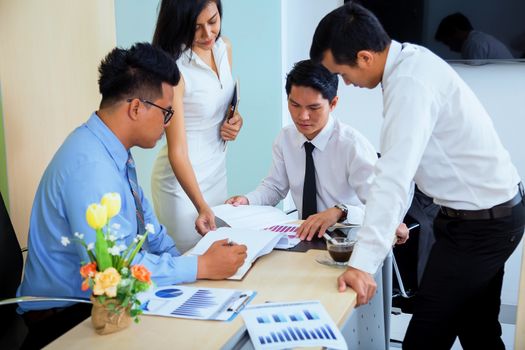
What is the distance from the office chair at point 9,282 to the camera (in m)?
1.58

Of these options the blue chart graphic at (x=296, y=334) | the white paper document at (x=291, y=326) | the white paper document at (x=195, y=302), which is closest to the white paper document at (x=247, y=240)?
the white paper document at (x=195, y=302)

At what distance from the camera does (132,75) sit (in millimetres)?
1529

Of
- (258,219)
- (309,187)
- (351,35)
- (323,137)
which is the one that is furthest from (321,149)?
(351,35)

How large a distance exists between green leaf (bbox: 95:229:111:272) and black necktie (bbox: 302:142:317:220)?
1206mm

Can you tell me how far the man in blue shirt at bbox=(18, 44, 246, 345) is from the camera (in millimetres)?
1376

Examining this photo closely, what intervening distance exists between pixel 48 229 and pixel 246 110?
215 centimetres

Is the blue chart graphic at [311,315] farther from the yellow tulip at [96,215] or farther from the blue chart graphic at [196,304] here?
the yellow tulip at [96,215]

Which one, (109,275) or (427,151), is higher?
(427,151)

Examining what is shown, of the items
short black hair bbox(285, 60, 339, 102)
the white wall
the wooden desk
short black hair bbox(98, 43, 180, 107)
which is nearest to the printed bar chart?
the wooden desk

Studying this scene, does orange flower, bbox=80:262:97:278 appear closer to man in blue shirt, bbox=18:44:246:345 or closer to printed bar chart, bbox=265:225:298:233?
man in blue shirt, bbox=18:44:246:345

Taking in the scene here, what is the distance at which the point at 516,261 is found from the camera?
122 inches

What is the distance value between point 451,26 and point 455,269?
70.1 inches

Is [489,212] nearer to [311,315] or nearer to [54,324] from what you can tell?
[311,315]

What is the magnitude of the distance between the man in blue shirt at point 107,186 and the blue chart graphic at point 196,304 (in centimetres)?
10
